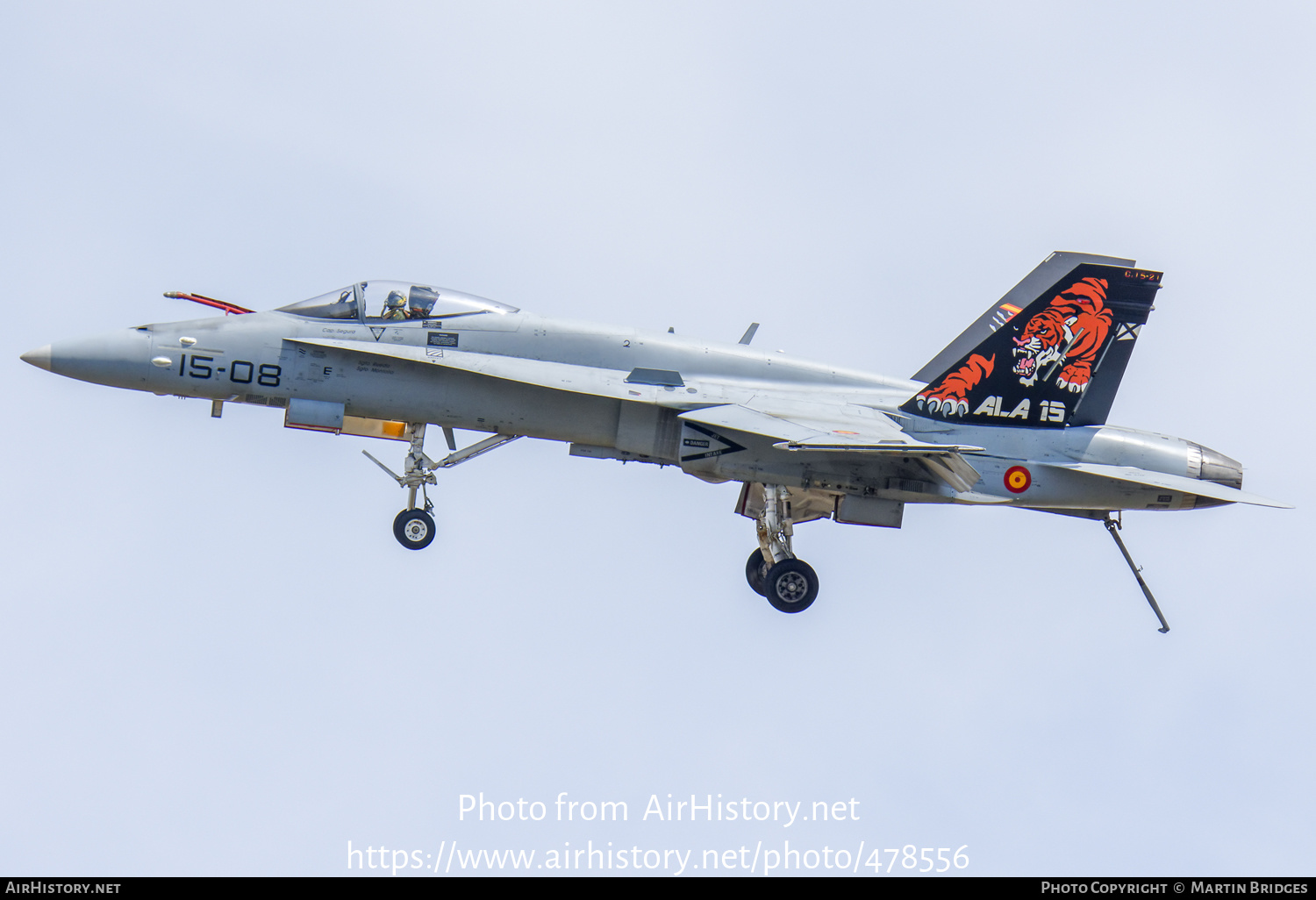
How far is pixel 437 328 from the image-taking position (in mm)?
16859

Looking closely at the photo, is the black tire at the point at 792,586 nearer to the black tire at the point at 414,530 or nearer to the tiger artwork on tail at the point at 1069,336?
Result: the tiger artwork on tail at the point at 1069,336

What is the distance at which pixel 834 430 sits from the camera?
16.4m

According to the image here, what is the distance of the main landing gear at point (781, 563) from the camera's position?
1758cm

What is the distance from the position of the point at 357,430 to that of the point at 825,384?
16.3 feet

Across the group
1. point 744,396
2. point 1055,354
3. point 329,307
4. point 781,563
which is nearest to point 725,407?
point 744,396

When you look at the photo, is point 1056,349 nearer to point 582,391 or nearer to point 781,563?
point 781,563

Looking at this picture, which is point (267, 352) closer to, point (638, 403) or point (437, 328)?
point (437, 328)

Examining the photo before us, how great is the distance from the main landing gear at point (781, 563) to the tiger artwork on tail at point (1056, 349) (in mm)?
1879

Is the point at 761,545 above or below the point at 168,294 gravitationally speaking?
below

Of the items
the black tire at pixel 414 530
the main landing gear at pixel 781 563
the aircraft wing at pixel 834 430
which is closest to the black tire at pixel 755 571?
the main landing gear at pixel 781 563

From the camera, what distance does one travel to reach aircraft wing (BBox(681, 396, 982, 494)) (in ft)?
51.0

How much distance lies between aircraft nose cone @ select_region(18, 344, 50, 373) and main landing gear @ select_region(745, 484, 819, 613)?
24.2 feet

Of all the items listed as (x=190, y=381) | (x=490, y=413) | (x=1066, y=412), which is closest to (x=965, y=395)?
(x=1066, y=412)

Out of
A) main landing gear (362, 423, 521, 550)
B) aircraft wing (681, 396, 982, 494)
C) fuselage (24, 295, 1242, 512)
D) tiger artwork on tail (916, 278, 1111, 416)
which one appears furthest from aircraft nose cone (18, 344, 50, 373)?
tiger artwork on tail (916, 278, 1111, 416)
